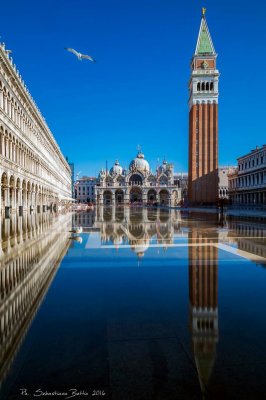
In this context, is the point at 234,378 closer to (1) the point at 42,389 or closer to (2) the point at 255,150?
(1) the point at 42,389

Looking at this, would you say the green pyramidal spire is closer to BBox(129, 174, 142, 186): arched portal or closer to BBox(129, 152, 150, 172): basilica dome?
BBox(129, 152, 150, 172): basilica dome

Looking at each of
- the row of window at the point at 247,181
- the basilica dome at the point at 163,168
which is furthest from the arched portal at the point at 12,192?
the basilica dome at the point at 163,168

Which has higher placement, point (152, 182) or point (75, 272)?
point (152, 182)

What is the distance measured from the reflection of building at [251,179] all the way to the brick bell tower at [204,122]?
6577 mm

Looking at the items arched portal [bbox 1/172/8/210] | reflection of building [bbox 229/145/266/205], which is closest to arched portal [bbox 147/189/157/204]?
reflection of building [bbox 229/145/266/205]

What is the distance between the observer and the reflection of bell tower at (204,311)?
2887 millimetres

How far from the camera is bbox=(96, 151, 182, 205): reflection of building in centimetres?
13612

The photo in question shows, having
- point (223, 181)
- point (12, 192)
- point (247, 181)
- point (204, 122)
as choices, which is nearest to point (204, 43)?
point (204, 122)

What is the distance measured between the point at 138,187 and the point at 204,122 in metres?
61.3

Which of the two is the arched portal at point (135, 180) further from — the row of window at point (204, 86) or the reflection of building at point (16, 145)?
the reflection of building at point (16, 145)

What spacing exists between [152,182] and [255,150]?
239 feet

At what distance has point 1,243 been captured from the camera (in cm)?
986

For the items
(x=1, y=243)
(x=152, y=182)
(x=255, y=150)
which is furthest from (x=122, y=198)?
(x=1, y=243)

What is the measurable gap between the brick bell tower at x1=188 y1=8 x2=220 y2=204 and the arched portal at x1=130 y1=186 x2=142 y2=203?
57.7 m
